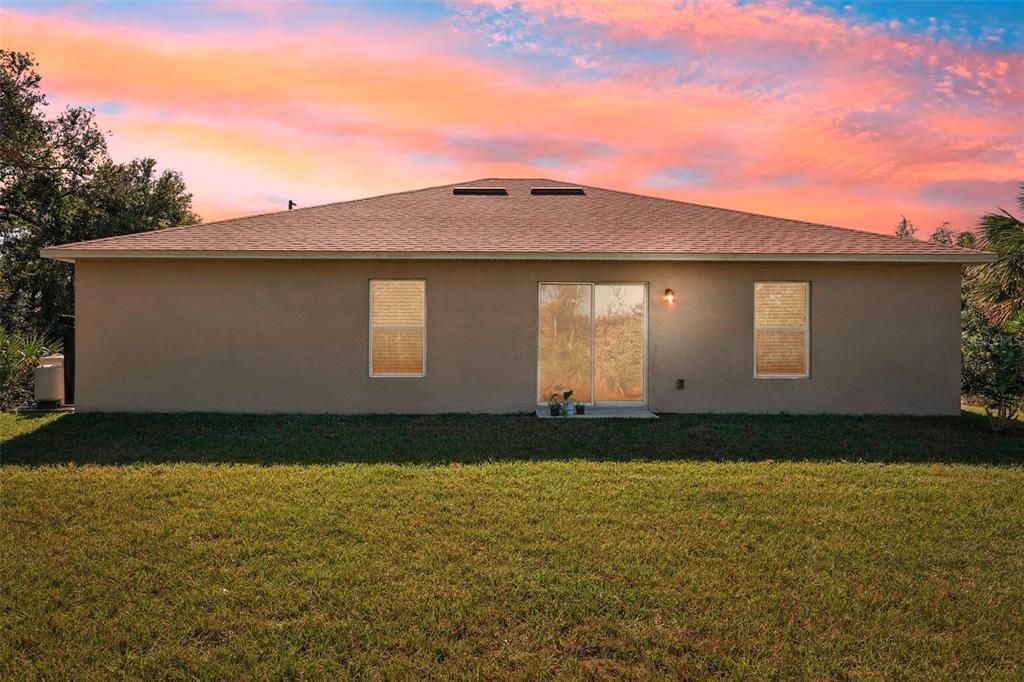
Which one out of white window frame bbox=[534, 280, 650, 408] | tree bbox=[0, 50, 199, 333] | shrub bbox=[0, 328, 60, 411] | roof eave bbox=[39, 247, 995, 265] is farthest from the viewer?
tree bbox=[0, 50, 199, 333]

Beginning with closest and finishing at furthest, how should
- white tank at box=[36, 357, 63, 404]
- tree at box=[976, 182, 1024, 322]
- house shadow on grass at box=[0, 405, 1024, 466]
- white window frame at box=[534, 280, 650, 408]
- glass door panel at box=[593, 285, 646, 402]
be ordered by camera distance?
house shadow on grass at box=[0, 405, 1024, 466] → white window frame at box=[534, 280, 650, 408] → glass door panel at box=[593, 285, 646, 402] → white tank at box=[36, 357, 63, 404] → tree at box=[976, 182, 1024, 322]

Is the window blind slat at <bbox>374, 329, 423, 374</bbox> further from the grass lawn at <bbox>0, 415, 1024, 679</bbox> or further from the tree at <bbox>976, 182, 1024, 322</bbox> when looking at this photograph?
the tree at <bbox>976, 182, 1024, 322</bbox>

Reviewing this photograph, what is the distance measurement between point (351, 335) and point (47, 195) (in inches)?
718

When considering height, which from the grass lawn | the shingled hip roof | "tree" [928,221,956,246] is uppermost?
"tree" [928,221,956,246]

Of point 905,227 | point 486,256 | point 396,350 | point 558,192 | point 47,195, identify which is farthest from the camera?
point 905,227

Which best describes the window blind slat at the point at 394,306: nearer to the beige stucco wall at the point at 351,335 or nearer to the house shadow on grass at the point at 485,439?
the beige stucco wall at the point at 351,335

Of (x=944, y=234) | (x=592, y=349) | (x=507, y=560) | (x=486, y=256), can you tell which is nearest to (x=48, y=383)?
(x=486, y=256)

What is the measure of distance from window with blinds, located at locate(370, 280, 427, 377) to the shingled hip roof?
66 cm

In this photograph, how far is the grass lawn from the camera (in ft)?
11.2

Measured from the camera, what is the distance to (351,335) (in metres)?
10.0

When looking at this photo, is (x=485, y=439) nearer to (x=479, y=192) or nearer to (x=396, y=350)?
(x=396, y=350)

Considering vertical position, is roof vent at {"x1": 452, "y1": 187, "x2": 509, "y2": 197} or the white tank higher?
roof vent at {"x1": 452, "y1": 187, "x2": 509, "y2": 197}

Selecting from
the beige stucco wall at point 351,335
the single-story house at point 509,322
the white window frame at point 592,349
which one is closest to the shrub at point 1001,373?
the single-story house at point 509,322

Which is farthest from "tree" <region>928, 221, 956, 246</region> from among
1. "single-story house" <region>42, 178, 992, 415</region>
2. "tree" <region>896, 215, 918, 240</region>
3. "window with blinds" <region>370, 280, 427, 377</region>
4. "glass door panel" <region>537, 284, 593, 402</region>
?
"window with blinds" <region>370, 280, 427, 377</region>
